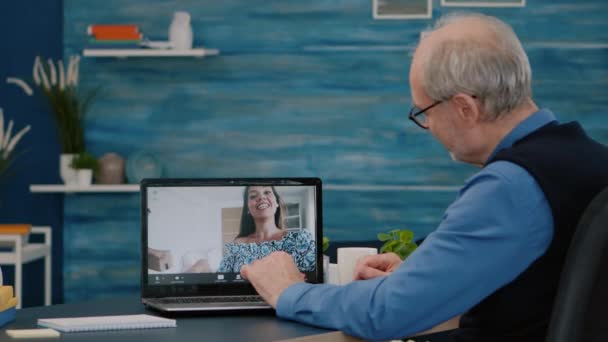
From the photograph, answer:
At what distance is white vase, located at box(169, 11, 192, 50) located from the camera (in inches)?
217

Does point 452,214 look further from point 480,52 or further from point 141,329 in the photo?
point 141,329

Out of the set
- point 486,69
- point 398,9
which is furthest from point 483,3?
point 486,69

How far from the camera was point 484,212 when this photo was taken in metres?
1.79

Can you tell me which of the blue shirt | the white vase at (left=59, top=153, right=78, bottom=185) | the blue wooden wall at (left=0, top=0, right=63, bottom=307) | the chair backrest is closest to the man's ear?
the blue shirt

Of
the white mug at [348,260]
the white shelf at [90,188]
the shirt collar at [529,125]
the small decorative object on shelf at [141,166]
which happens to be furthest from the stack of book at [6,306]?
the small decorative object on shelf at [141,166]

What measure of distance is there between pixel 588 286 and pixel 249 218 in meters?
0.94

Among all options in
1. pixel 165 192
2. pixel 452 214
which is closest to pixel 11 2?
pixel 165 192

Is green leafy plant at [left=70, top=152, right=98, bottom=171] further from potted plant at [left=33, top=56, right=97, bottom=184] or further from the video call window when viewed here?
the video call window

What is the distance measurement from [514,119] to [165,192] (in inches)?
Answer: 34.1

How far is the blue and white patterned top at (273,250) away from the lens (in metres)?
2.38

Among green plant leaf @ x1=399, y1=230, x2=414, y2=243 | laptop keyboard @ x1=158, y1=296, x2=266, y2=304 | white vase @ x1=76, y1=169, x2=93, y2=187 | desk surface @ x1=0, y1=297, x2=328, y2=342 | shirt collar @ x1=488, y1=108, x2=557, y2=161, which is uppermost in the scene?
shirt collar @ x1=488, y1=108, x2=557, y2=161

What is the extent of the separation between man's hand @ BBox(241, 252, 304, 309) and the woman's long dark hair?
4.6 inches

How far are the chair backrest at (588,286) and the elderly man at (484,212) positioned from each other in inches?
3.9

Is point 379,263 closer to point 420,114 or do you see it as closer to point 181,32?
point 420,114
